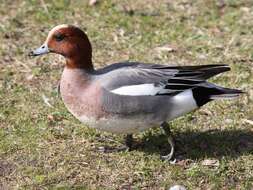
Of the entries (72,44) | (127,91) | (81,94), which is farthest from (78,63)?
(127,91)

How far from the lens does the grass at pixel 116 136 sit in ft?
13.2

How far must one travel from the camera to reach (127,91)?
4016 mm

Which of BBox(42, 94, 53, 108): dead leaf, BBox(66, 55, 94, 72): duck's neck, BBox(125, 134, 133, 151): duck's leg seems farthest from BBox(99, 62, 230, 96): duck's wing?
BBox(42, 94, 53, 108): dead leaf

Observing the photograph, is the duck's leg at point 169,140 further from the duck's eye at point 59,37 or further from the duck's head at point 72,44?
the duck's eye at point 59,37

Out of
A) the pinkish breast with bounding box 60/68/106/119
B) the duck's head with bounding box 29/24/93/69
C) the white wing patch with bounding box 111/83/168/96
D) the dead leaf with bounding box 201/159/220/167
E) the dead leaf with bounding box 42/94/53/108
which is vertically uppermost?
the duck's head with bounding box 29/24/93/69

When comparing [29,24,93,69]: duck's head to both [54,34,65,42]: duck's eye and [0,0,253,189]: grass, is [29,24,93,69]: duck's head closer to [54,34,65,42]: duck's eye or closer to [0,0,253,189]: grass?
[54,34,65,42]: duck's eye

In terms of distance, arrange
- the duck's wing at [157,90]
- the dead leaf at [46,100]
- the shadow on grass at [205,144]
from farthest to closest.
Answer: the dead leaf at [46,100] → the shadow on grass at [205,144] → the duck's wing at [157,90]

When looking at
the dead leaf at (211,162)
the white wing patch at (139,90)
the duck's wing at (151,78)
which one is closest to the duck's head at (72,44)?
the duck's wing at (151,78)

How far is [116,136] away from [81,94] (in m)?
0.67

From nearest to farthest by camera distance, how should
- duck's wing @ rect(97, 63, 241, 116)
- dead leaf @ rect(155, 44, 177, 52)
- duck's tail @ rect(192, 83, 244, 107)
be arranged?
1. duck's wing @ rect(97, 63, 241, 116)
2. duck's tail @ rect(192, 83, 244, 107)
3. dead leaf @ rect(155, 44, 177, 52)

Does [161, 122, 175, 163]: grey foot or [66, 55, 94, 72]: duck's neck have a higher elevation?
[66, 55, 94, 72]: duck's neck

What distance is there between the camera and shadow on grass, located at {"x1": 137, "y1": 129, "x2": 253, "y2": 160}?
4.29 m

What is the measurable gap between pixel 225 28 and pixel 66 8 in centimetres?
166

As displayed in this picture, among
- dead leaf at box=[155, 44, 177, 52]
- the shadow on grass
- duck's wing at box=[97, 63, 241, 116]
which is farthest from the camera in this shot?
dead leaf at box=[155, 44, 177, 52]
